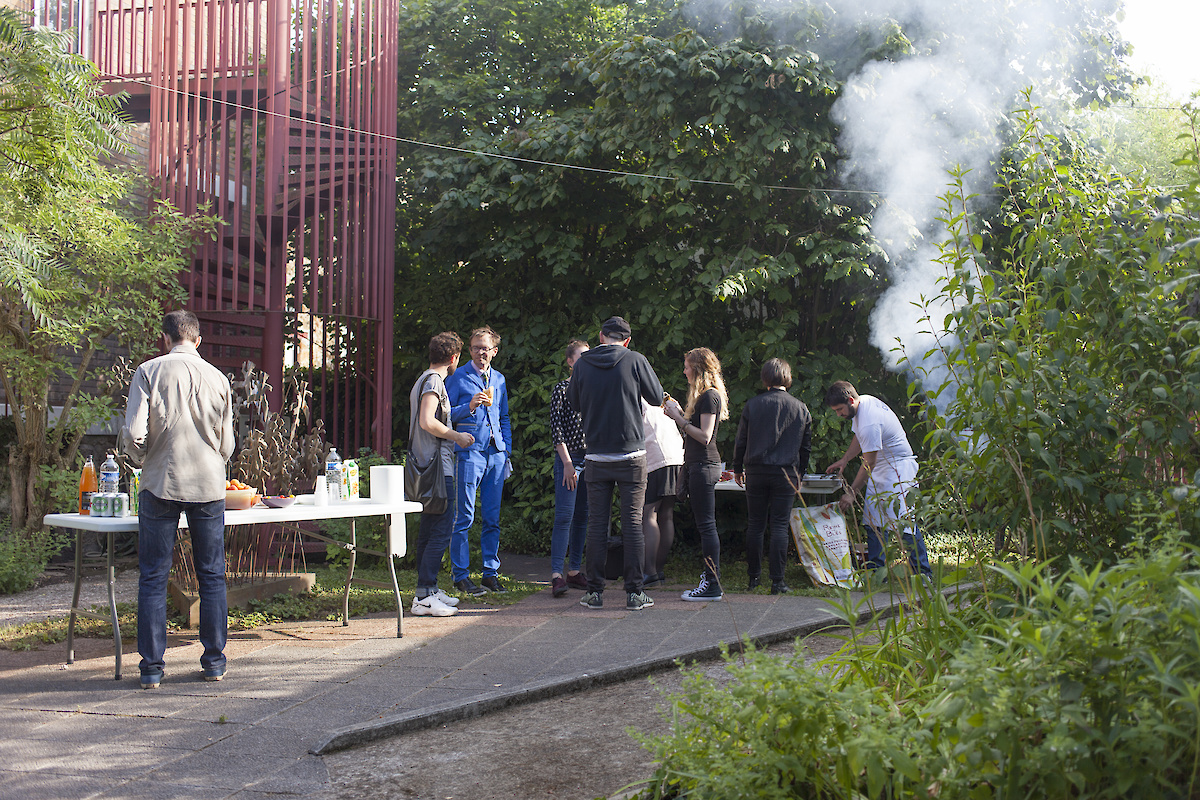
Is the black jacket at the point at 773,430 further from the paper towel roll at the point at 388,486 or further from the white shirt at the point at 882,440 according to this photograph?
the paper towel roll at the point at 388,486

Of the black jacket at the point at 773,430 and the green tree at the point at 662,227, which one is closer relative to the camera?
the black jacket at the point at 773,430

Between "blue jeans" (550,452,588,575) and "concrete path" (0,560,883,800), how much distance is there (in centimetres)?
56

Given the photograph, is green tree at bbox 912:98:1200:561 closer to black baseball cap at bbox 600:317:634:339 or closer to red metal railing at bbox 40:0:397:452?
black baseball cap at bbox 600:317:634:339

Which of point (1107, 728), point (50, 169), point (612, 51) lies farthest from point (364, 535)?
point (1107, 728)

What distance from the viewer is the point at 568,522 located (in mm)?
7074

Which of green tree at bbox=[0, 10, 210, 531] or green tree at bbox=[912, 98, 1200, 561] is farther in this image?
green tree at bbox=[0, 10, 210, 531]

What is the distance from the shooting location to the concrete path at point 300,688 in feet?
11.1

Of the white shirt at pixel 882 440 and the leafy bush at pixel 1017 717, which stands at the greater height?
the white shirt at pixel 882 440

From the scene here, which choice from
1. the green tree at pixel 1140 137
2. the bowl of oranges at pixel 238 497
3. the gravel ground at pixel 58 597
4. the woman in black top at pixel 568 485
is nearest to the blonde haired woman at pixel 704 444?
the woman in black top at pixel 568 485

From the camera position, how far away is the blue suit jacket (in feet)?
22.5

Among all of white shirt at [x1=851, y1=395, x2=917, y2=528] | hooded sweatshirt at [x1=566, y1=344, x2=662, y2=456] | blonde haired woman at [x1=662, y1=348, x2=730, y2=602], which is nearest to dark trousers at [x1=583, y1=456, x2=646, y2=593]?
hooded sweatshirt at [x1=566, y1=344, x2=662, y2=456]

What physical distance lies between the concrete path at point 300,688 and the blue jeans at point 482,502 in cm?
68

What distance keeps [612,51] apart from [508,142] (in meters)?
1.42

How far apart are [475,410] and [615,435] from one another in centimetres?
128
